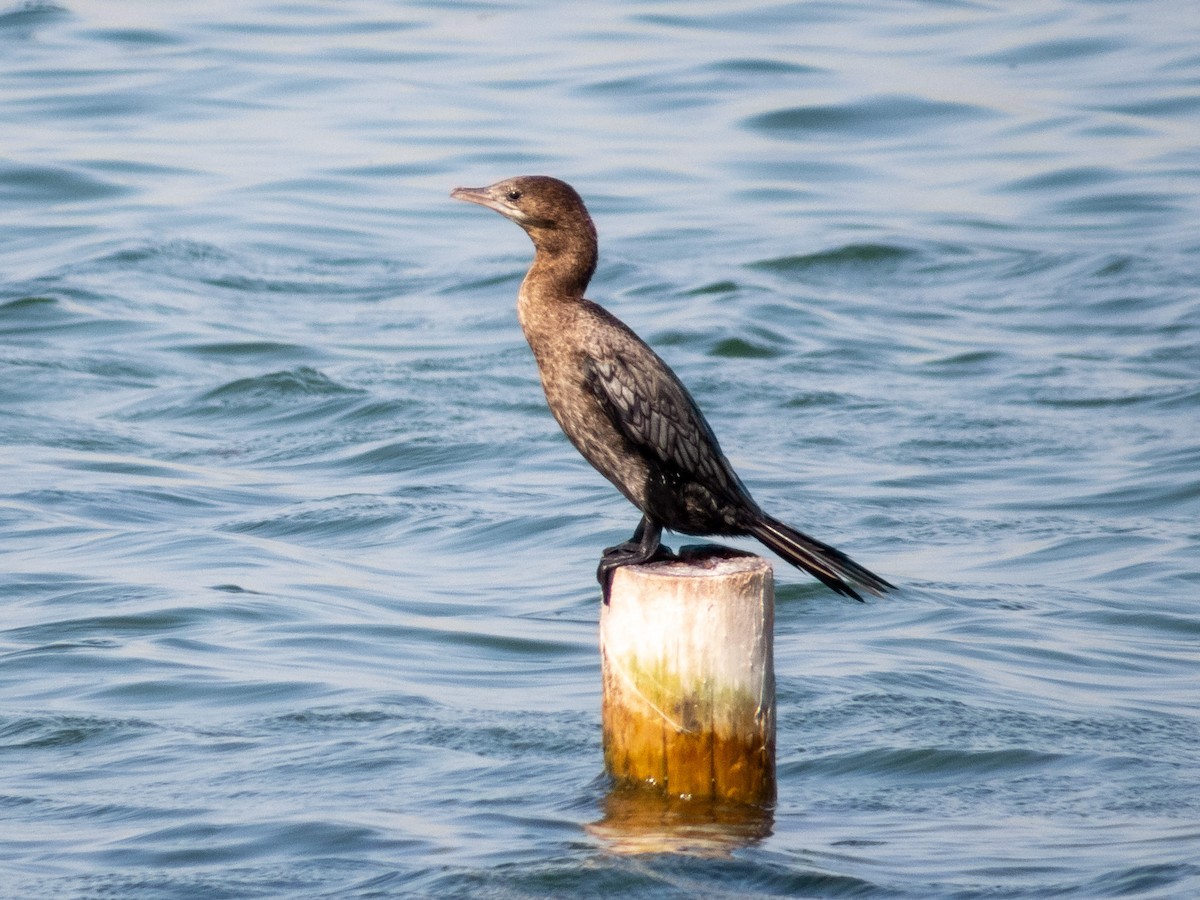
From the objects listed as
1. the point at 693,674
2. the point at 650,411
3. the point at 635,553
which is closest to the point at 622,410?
the point at 650,411

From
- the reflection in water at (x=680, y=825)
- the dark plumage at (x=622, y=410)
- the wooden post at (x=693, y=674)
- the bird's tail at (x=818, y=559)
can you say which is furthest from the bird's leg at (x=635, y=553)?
the reflection in water at (x=680, y=825)

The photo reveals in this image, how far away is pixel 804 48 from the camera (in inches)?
945

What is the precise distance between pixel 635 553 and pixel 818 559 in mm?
572

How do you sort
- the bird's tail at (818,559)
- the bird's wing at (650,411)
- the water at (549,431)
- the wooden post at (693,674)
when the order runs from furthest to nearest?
the water at (549,431), the bird's wing at (650,411), the bird's tail at (818,559), the wooden post at (693,674)

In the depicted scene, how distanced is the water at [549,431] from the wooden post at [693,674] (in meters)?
0.26

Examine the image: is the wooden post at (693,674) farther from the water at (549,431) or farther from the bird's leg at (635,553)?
the water at (549,431)

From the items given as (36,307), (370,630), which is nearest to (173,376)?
(36,307)

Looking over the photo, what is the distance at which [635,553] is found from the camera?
585 cm

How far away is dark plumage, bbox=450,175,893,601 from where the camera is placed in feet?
18.9

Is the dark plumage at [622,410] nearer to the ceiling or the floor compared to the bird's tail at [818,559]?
nearer to the ceiling

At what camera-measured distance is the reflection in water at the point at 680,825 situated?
18.7 ft

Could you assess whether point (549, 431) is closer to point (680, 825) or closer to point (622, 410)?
point (622, 410)

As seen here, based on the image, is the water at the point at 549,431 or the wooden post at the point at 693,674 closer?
the wooden post at the point at 693,674

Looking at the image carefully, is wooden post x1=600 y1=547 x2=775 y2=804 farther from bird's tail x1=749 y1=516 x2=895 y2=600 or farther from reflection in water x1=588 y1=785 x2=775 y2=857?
bird's tail x1=749 y1=516 x2=895 y2=600
